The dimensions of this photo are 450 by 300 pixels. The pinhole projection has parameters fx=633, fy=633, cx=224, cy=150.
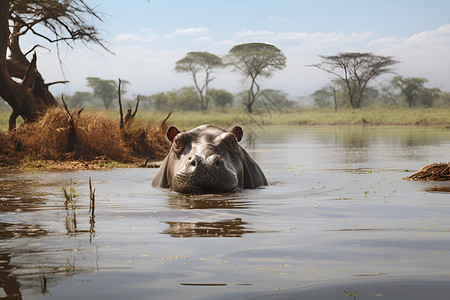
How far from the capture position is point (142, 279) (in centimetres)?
281

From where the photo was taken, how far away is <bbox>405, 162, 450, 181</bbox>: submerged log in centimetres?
790

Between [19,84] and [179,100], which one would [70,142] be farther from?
[179,100]

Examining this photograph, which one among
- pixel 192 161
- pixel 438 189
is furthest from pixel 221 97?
pixel 192 161

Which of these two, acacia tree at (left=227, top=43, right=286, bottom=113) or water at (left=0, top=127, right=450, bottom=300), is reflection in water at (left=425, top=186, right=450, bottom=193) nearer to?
water at (left=0, top=127, right=450, bottom=300)

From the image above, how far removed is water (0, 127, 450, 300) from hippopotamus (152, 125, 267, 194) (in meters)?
0.18

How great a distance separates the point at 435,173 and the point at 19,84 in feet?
32.4

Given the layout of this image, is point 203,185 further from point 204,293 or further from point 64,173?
point 64,173

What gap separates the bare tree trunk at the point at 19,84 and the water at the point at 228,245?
7.54m

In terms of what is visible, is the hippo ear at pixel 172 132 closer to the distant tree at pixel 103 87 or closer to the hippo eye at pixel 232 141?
the hippo eye at pixel 232 141

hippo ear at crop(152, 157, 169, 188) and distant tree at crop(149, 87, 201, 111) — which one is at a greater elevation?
distant tree at crop(149, 87, 201, 111)

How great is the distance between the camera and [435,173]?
26.2 ft

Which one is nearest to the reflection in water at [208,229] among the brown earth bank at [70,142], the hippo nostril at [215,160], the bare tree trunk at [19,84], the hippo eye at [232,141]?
the hippo nostril at [215,160]

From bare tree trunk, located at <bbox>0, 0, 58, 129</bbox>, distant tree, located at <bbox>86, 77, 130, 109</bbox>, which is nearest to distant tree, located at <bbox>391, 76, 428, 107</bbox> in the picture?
distant tree, located at <bbox>86, 77, 130, 109</bbox>

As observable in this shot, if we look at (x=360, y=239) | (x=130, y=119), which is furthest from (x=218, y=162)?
(x=130, y=119)
